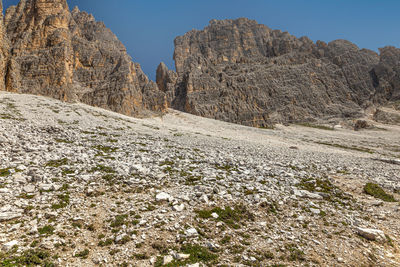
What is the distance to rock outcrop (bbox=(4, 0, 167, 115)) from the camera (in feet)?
216

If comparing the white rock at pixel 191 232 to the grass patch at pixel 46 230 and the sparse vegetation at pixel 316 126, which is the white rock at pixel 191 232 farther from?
the sparse vegetation at pixel 316 126

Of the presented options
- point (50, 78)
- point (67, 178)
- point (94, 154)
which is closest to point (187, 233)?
point (67, 178)

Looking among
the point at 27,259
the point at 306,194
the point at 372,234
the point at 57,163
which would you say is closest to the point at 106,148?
the point at 57,163

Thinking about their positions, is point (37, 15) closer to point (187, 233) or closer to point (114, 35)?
point (114, 35)

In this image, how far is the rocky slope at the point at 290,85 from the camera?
5620 inches

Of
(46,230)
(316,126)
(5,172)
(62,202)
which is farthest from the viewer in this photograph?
(316,126)

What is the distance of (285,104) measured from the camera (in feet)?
525

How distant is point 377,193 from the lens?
12805mm

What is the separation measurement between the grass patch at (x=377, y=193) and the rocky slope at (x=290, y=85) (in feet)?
371

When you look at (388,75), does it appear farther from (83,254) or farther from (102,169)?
(83,254)

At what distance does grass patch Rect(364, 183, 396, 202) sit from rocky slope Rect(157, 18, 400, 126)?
113121 millimetres

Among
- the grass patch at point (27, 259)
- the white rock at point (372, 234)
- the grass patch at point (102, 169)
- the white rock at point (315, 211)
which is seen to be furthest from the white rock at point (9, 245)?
the white rock at point (372, 234)

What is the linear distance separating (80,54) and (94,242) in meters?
101

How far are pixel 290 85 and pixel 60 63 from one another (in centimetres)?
16160
